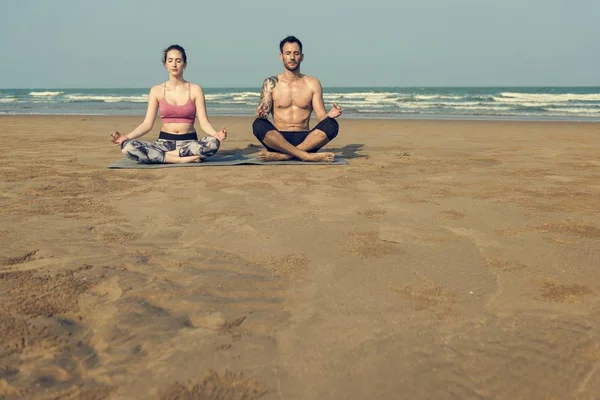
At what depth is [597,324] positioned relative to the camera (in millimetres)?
1924

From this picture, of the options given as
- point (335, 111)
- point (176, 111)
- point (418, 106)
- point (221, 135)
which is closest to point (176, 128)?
point (176, 111)

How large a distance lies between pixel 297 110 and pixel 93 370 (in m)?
4.94

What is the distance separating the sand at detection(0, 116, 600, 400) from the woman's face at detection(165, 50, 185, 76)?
5.93 feet

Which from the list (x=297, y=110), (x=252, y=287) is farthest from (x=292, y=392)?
(x=297, y=110)

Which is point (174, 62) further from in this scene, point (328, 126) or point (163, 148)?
point (328, 126)

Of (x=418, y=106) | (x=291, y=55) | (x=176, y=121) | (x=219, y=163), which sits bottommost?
(x=219, y=163)

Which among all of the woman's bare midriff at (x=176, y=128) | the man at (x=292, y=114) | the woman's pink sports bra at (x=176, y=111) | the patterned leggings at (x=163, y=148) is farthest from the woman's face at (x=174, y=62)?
the man at (x=292, y=114)

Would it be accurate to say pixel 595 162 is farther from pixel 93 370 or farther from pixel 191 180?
pixel 93 370

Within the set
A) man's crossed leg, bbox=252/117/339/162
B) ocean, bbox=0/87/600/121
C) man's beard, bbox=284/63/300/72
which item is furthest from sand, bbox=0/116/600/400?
ocean, bbox=0/87/600/121

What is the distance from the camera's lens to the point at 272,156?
607 centimetres

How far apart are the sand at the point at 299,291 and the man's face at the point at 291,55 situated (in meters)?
2.00

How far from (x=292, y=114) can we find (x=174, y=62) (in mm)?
1512

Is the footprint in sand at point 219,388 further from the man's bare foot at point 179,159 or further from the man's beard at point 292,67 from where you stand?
the man's beard at point 292,67

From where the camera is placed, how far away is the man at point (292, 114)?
234 inches
